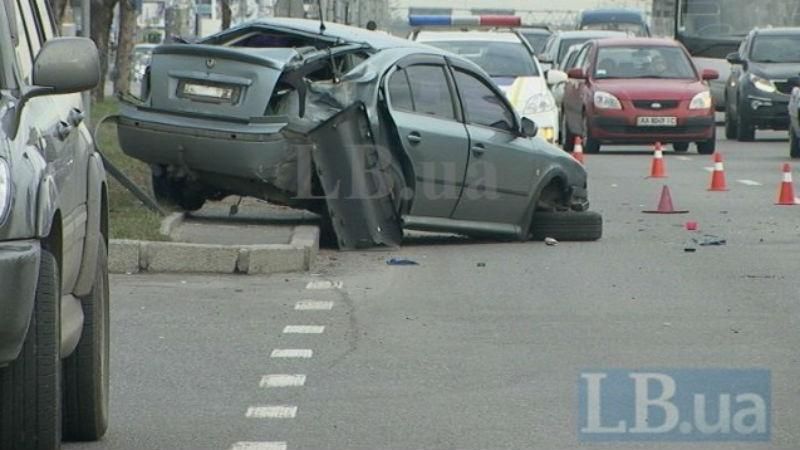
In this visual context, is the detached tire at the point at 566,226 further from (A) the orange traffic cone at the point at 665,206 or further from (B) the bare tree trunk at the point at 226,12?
(B) the bare tree trunk at the point at 226,12

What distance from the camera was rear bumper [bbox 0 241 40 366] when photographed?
6.12 metres

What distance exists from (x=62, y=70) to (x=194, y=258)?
7528 millimetres

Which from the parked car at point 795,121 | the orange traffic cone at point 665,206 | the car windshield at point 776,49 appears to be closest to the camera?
the orange traffic cone at point 665,206

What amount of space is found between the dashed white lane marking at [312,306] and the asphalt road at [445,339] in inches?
2.4

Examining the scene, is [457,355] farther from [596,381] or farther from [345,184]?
[345,184]

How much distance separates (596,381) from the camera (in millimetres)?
9695

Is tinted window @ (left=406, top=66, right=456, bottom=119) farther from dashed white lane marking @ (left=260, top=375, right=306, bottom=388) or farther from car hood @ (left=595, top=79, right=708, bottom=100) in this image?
car hood @ (left=595, top=79, right=708, bottom=100)

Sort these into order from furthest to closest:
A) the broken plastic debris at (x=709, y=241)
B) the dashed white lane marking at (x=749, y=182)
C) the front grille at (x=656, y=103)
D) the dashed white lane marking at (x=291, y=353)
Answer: the front grille at (x=656, y=103)
the dashed white lane marking at (x=749, y=182)
the broken plastic debris at (x=709, y=241)
the dashed white lane marking at (x=291, y=353)

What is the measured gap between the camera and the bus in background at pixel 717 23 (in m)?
45.1

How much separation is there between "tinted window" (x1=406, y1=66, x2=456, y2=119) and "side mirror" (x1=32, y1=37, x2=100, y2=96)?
31.2ft

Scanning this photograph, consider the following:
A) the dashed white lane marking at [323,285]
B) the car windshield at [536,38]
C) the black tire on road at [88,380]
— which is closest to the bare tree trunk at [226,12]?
the car windshield at [536,38]

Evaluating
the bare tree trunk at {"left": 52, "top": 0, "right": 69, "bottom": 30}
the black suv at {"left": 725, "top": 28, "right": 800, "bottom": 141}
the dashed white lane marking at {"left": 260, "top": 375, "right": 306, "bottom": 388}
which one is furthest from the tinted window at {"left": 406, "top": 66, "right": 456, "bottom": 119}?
the black suv at {"left": 725, "top": 28, "right": 800, "bottom": 141}

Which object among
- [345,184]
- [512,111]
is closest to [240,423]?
[345,184]

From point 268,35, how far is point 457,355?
7.14m
